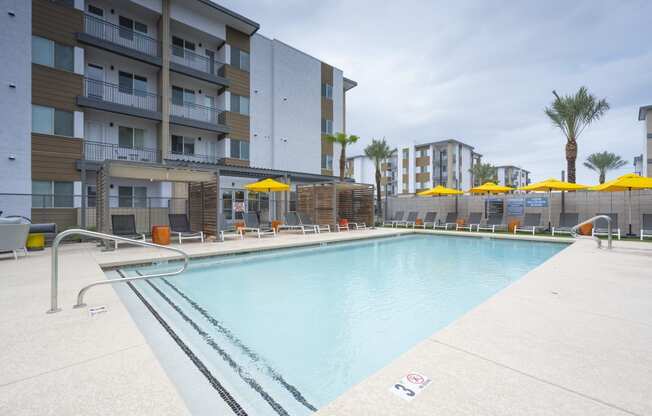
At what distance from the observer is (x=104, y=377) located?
7.25 feet

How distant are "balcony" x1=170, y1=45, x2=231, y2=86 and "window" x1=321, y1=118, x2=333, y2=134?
8.60 m

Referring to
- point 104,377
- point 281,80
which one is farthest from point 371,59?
point 104,377

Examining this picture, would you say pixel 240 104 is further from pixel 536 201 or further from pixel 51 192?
pixel 536 201

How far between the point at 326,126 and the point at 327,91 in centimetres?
300

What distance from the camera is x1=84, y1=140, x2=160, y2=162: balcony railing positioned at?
14.5 m

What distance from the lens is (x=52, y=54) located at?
13.2m

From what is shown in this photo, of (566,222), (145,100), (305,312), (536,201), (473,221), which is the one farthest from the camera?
(473,221)

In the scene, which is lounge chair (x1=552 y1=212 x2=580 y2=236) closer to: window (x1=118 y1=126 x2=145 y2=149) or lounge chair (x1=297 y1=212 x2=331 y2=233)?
lounge chair (x1=297 y1=212 x2=331 y2=233)

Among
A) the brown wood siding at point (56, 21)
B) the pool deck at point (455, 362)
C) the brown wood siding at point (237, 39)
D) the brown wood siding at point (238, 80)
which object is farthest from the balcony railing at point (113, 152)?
the pool deck at point (455, 362)

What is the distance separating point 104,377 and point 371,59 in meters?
16.3

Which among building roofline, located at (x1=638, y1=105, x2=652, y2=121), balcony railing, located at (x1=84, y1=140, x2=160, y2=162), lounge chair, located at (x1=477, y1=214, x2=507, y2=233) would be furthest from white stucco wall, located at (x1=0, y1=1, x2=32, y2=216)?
building roofline, located at (x1=638, y1=105, x2=652, y2=121)

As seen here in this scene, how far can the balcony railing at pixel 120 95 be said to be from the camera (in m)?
14.7

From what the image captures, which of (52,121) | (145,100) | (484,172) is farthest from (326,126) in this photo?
(484,172)

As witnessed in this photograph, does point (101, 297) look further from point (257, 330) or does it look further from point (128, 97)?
point (128, 97)
